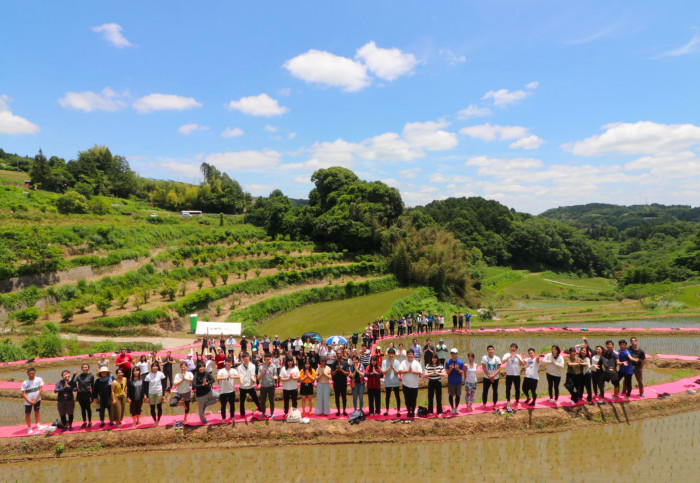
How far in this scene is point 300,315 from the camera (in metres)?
28.6

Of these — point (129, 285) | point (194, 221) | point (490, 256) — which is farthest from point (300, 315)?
point (490, 256)

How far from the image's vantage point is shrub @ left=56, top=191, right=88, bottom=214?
3962 cm

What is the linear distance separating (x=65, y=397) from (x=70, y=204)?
40162 millimetres

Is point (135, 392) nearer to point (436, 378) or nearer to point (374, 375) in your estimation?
point (374, 375)

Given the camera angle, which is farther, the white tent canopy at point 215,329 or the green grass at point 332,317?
the green grass at point 332,317

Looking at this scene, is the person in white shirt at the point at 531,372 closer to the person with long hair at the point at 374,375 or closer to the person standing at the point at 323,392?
the person with long hair at the point at 374,375

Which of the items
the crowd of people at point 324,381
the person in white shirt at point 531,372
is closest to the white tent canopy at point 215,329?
the crowd of people at point 324,381

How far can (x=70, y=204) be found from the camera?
40.0 m

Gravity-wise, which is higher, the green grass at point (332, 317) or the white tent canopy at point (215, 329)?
the white tent canopy at point (215, 329)

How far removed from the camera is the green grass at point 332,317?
24.5 metres

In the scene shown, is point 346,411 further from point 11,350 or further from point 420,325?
point 11,350

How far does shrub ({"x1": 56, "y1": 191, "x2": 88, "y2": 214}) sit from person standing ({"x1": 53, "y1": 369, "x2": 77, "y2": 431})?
3954 centimetres

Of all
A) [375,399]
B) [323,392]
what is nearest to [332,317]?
[323,392]

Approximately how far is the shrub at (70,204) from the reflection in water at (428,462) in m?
40.3
